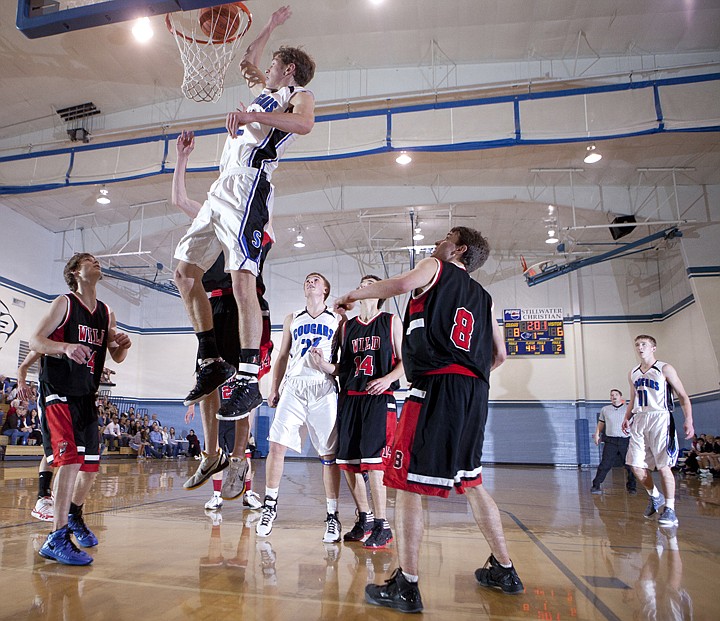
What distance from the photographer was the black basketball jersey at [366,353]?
5.36 meters

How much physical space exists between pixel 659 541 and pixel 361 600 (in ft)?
11.0

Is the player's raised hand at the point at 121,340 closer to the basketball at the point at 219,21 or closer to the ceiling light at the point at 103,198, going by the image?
the basketball at the point at 219,21

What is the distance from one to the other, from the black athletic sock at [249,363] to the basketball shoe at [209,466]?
2.19ft

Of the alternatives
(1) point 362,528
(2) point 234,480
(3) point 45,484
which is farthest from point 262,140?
(3) point 45,484

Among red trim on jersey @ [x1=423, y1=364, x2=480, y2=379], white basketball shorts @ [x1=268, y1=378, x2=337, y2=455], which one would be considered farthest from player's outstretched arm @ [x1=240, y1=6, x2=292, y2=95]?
white basketball shorts @ [x1=268, y1=378, x2=337, y2=455]

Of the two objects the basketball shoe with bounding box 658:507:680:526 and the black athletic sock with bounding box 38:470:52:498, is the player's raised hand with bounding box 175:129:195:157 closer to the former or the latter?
the black athletic sock with bounding box 38:470:52:498

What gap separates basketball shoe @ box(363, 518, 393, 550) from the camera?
181 inches

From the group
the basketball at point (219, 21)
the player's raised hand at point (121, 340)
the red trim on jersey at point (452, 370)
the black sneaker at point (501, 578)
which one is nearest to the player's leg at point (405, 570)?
the black sneaker at point (501, 578)

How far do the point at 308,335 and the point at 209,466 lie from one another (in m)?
2.36

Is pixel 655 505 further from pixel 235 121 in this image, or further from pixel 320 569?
pixel 235 121

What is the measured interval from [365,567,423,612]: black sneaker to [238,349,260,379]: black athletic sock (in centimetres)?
135

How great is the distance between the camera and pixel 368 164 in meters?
16.1

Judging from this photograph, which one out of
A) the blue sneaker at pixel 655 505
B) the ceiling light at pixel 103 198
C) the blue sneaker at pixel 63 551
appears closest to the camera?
the blue sneaker at pixel 63 551

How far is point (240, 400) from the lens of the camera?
11.0 feet
